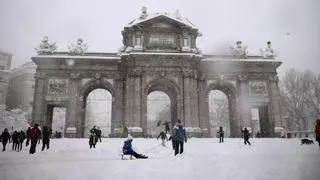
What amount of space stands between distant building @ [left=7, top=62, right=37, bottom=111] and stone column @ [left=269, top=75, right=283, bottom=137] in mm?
45772

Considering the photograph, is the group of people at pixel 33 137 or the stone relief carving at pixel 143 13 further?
the stone relief carving at pixel 143 13

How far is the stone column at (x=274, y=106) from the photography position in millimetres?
36375

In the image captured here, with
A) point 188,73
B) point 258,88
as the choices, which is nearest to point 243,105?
point 258,88

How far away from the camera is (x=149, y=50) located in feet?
114

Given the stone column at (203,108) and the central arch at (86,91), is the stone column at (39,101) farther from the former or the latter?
the stone column at (203,108)

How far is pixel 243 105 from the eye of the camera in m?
36.8

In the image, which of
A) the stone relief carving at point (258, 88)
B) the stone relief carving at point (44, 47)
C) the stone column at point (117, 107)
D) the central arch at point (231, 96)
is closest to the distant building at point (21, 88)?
the stone relief carving at point (44, 47)

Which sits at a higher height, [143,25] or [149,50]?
[143,25]

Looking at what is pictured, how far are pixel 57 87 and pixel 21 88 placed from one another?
3446 cm

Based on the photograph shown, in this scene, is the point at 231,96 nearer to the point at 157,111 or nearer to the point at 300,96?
the point at 300,96

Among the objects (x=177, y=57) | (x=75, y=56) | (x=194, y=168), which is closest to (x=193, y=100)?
(x=177, y=57)

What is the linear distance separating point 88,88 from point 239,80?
16.9 metres

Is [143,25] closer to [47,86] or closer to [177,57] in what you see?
[177,57]

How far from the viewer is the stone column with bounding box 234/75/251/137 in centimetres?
3606
